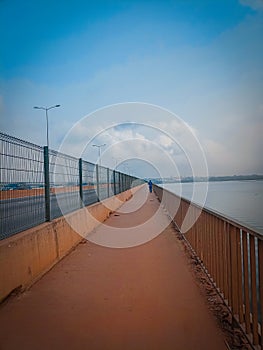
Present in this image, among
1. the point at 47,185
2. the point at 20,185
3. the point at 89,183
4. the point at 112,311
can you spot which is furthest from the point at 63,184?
the point at 112,311

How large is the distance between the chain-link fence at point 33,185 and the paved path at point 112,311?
3.54 ft

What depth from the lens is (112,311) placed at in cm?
365

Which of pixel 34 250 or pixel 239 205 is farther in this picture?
pixel 239 205

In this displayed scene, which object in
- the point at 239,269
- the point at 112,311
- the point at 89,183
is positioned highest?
the point at 89,183

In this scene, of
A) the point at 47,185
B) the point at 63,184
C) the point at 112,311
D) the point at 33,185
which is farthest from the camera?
the point at 63,184

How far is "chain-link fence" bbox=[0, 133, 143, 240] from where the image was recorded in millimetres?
4289

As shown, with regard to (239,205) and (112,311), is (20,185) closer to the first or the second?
(112,311)

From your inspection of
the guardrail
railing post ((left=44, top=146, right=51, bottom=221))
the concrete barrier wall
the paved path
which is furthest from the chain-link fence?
→ the guardrail

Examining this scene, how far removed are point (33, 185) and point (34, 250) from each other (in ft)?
3.97

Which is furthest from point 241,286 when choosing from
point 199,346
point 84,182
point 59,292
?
point 84,182

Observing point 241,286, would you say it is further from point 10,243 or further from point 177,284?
point 10,243

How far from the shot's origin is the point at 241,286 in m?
2.91

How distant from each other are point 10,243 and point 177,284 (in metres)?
2.58

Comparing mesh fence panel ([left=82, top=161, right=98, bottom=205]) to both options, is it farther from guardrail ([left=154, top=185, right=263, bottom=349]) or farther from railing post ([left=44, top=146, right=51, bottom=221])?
guardrail ([left=154, top=185, right=263, bottom=349])
